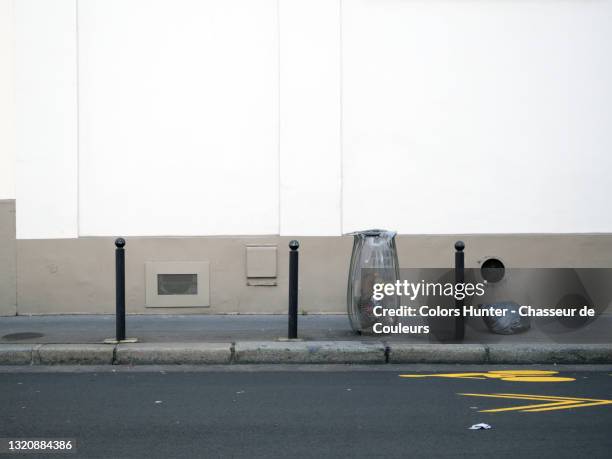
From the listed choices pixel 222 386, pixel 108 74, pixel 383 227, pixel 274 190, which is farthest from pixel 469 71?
pixel 222 386

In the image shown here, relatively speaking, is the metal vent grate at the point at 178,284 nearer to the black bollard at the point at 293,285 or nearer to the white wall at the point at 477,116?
the white wall at the point at 477,116

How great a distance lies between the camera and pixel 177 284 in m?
10.6

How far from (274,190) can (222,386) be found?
409cm

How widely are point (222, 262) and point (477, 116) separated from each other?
13.2ft

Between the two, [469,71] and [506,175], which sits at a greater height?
[469,71]

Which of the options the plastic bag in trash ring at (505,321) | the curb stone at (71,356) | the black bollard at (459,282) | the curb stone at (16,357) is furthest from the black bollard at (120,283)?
A: the plastic bag in trash ring at (505,321)

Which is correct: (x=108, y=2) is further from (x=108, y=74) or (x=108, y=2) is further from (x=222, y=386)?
(x=222, y=386)

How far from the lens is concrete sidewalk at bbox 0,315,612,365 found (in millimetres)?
7984

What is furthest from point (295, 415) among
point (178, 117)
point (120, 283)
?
point (178, 117)

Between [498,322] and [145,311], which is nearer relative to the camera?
[498,322]

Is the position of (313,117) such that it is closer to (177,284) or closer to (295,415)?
(177,284)

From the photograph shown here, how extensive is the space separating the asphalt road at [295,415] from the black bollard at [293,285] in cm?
89

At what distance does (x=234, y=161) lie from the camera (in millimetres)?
10586

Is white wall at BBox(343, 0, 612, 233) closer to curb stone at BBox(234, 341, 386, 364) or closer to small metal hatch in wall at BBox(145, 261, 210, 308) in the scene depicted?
small metal hatch in wall at BBox(145, 261, 210, 308)
